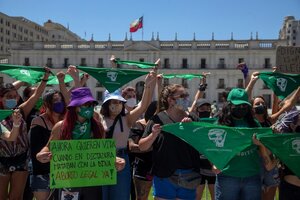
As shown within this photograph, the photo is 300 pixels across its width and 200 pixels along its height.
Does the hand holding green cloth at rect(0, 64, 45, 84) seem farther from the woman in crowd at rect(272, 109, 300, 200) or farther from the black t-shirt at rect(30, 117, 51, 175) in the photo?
the woman in crowd at rect(272, 109, 300, 200)

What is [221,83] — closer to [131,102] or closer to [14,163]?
[131,102]

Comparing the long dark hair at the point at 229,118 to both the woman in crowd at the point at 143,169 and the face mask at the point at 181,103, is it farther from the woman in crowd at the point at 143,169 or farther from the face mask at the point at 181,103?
the woman in crowd at the point at 143,169

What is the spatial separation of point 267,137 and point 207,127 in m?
0.58

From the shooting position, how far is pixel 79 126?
140 inches

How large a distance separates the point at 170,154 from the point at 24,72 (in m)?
3.28

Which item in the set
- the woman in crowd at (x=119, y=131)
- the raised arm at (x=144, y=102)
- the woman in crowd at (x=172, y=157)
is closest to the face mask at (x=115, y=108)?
the woman in crowd at (x=119, y=131)

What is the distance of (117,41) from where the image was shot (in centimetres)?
6325

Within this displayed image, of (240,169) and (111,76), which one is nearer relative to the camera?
(240,169)

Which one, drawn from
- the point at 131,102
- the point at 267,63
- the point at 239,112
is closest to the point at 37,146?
the point at 131,102

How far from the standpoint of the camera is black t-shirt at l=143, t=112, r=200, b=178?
385 centimetres

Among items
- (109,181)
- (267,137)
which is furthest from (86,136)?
(267,137)

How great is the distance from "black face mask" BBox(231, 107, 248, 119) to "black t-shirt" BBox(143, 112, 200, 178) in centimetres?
55

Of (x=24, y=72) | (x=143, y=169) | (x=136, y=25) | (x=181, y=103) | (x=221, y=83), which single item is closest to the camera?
(x=181, y=103)

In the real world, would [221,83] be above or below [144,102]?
above
